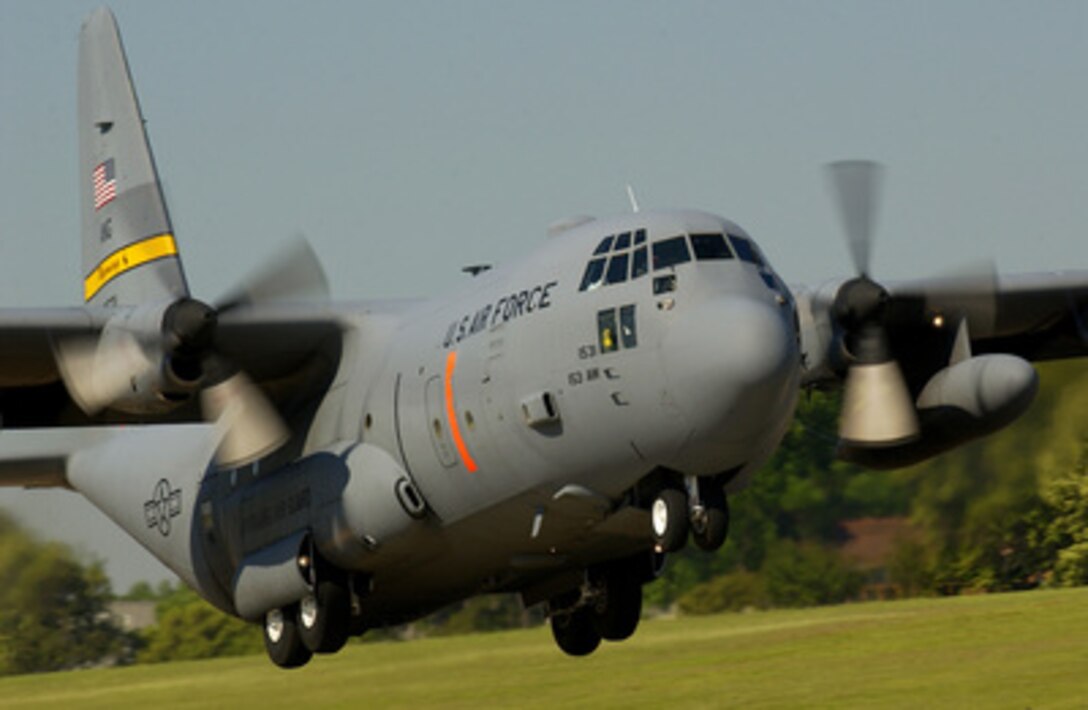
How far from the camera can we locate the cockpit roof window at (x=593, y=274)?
18000 mm

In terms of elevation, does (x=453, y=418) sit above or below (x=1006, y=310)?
above

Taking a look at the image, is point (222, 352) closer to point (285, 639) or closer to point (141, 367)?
point (141, 367)

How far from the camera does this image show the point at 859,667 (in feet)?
111

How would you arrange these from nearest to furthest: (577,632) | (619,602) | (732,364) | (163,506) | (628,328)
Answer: (732,364) → (628,328) → (619,602) → (577,632) → (163,506)

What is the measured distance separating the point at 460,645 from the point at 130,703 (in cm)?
595

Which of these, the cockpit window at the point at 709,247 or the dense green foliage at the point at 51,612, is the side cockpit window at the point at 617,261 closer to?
the cockpit window at the point at 709,247

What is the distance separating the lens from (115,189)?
89.0 ft

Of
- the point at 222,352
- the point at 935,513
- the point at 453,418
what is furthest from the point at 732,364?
the point at 935,513

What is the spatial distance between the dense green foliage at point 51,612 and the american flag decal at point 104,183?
958cm

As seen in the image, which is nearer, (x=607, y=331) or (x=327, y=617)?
(x=607, y=331)

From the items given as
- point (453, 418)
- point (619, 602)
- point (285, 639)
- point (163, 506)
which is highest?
point (453, 418)

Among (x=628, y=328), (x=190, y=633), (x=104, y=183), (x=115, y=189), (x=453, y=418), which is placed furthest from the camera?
(x=190, y=633)

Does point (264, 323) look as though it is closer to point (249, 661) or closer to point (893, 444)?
point (893, 444)

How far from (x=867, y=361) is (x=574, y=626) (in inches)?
169
